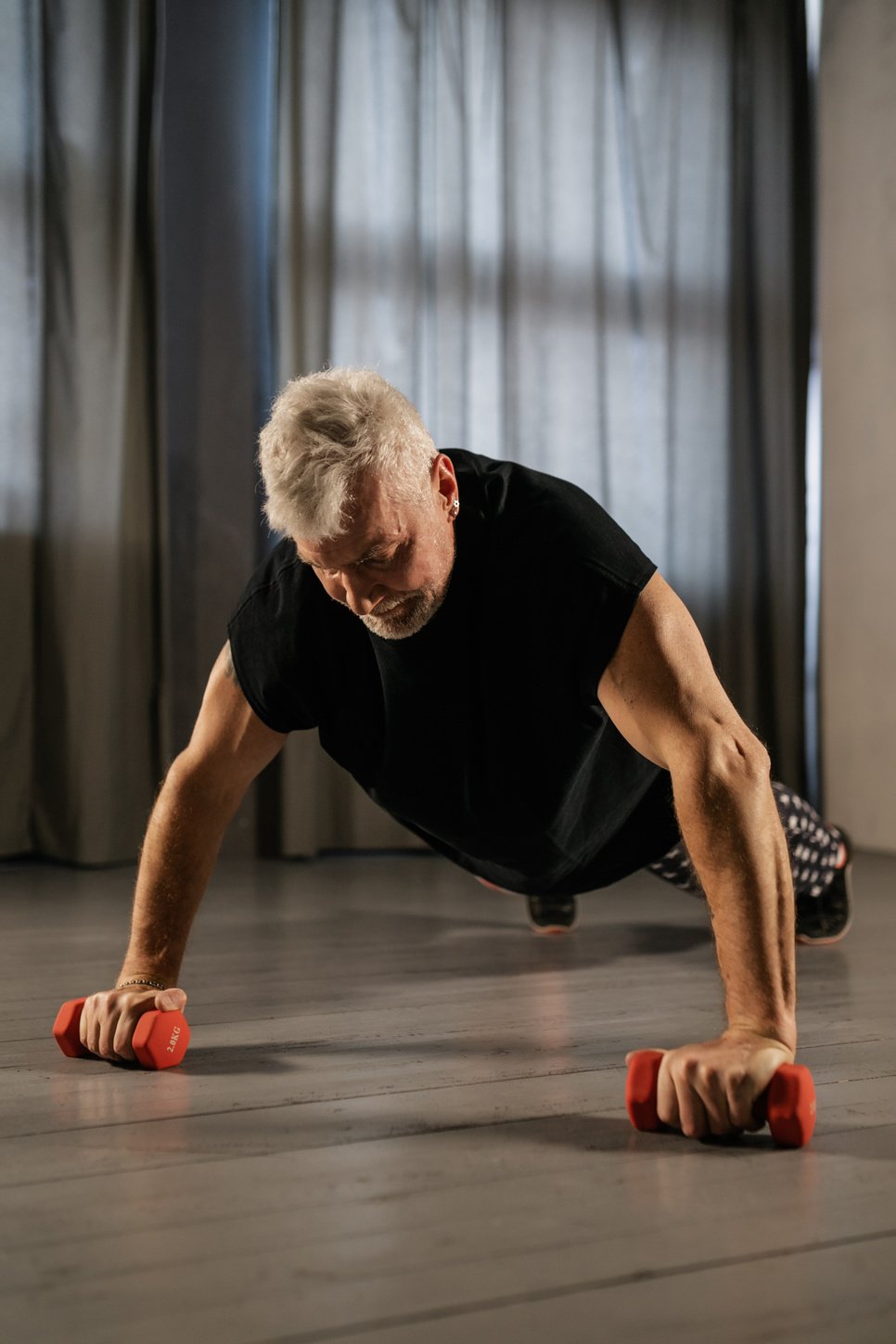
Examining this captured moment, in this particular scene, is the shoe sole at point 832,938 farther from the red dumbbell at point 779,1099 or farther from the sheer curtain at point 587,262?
the sheer curtain at point 587,262

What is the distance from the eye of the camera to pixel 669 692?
4.36 ft

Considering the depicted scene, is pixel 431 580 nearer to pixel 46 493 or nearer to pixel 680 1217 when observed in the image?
pixel 680 1217

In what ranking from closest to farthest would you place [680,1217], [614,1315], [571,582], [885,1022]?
[614,1315] → [680,1217] → [571,582] → [885,1022]

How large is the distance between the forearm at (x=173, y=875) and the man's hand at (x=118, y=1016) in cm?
4

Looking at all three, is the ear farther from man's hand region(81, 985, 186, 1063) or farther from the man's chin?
man's hand region(81, 985, 186, 1063)

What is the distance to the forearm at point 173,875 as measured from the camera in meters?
1.55

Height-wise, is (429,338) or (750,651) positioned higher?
Answer: (429,338)

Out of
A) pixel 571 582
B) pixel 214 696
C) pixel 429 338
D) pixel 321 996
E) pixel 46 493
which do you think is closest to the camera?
pixel 571 582

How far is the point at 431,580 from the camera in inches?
57.7

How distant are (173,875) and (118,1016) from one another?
0.17 metres

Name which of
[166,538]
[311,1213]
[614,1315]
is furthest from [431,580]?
[166,538]

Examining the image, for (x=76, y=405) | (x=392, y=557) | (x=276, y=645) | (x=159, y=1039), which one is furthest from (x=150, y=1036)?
(x=76, y=405)

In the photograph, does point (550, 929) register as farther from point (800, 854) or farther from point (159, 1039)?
point (159, 1039)

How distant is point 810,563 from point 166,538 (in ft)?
6.70
